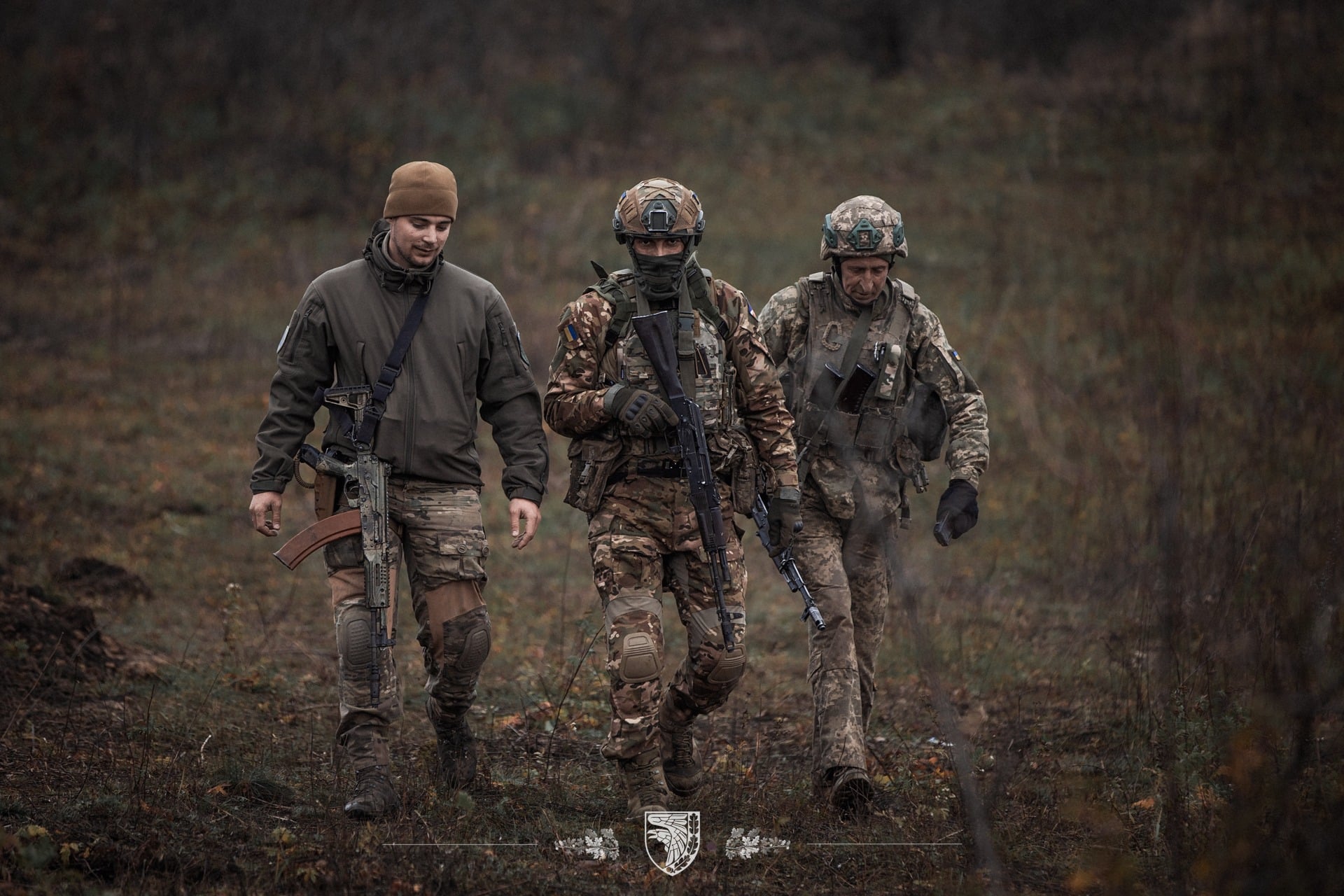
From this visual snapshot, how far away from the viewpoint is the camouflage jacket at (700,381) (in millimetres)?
4918

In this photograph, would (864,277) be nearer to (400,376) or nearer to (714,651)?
(714,651)

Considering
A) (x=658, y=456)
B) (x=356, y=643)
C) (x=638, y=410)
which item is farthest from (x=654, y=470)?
(x=356, y=643)

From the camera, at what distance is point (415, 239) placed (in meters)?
4.99

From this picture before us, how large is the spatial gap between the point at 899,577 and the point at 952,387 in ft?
9.36

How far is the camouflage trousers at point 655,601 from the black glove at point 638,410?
284 millimetres

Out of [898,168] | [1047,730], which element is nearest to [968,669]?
[1047,730]


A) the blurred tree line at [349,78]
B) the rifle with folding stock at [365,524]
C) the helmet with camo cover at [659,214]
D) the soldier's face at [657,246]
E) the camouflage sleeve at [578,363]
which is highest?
the blurred tree line at [349,78]

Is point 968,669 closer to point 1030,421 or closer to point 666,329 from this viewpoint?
point 666,329

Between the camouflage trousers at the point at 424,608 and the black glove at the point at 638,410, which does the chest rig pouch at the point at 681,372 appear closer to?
the black glove at the point at 638,410

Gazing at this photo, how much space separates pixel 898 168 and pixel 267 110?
10459 millimetres

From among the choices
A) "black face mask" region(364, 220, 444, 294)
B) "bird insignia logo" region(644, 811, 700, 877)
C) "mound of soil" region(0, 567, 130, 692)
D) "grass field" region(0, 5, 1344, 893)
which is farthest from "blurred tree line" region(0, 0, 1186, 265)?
"bird insignia logo" region(644, 811, 700, 877)

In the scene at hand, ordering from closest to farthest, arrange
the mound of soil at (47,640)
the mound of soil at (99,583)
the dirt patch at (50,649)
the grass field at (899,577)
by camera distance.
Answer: the grass field at (899,577), the dirt patch at (50,649), the mound of soil at (47,640), the mound of soil at (99,583)

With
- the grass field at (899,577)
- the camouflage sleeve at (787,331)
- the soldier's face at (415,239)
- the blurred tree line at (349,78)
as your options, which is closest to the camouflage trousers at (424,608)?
the grass field at (899,577)

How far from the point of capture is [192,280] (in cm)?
1723
